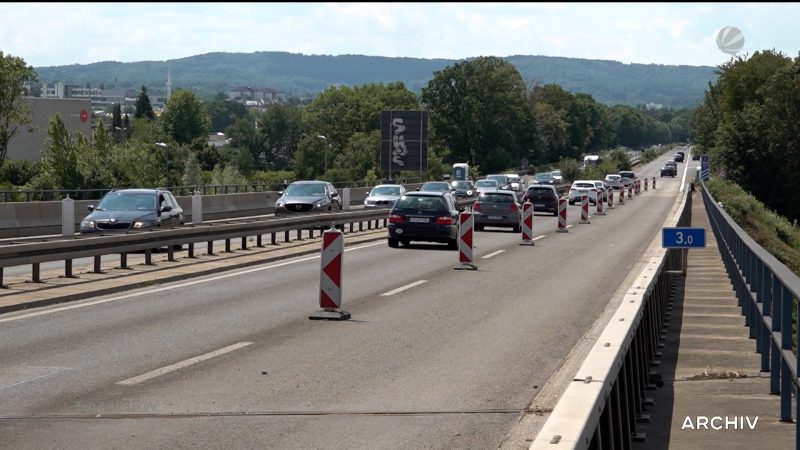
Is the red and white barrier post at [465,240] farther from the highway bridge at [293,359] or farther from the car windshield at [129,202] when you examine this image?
the car windshield at [129,202]

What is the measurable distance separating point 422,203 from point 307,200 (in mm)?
11402

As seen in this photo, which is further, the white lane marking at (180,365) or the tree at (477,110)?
the tree at (477,110)

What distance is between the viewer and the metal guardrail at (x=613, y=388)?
5210 millimetres

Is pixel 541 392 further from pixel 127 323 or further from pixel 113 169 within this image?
pixel 113 169

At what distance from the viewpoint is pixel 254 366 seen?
11477 mm

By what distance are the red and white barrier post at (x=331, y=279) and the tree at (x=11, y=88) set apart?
9206 cm

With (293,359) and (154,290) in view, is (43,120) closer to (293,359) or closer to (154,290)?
(154,290)

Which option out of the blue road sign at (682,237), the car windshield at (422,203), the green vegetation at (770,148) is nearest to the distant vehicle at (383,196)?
the car windshield at (422,203)

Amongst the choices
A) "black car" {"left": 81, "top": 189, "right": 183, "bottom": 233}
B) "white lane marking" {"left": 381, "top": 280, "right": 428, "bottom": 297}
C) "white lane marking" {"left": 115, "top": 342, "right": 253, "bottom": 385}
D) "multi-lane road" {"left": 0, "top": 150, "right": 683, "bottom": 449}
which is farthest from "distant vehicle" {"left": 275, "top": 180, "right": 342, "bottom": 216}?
"white lane marking" {"left": 115, "top": 342, "right": 253, "bottom": 385}

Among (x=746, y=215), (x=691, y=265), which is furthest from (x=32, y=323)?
(x=746, y=215)

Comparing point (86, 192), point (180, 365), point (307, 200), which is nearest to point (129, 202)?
point (307, 200)

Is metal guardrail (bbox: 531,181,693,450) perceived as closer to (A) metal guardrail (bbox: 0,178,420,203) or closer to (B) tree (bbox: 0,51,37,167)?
(A) metal guardrail (bbox: 0,178,420,203)

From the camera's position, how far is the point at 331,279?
50.9 feet

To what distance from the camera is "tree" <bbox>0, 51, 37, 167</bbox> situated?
10344 centimetres
